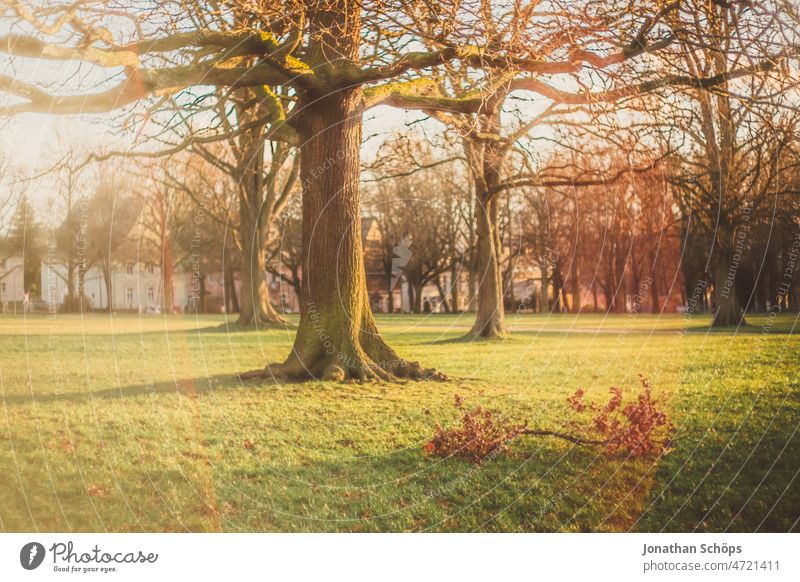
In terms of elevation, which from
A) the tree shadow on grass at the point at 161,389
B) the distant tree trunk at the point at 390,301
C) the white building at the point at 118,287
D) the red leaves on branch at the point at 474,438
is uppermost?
the white building at the point at 118,287

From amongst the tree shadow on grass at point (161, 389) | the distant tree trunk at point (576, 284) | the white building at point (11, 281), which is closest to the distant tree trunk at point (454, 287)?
the distant tree trunk at point (576, 284)

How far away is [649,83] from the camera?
5371 mm

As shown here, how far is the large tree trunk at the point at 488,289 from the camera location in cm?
502

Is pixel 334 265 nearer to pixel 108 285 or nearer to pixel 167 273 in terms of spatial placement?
pixel 167 273

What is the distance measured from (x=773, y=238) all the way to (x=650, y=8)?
232 cm

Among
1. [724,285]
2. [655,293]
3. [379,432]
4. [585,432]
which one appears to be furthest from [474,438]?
[724,285]

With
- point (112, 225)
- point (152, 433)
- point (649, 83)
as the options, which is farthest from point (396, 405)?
point (649, 83)

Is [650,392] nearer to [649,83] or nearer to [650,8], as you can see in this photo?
[649,83]

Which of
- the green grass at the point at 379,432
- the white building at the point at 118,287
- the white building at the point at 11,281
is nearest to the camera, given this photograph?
the green grass at the point at 379,432

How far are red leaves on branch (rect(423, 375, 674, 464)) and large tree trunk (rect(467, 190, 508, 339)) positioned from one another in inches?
24.9

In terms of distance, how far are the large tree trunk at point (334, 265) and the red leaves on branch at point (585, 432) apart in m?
0.64

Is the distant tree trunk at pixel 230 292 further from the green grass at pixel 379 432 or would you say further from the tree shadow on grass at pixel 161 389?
the tree shadow on grass at pixel 161 389

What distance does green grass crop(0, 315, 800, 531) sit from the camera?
13.5 ft

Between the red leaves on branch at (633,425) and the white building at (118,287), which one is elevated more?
the white building at (118,287)
